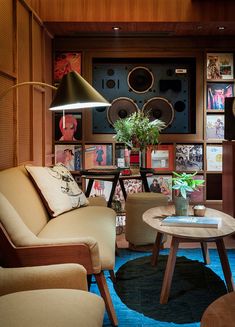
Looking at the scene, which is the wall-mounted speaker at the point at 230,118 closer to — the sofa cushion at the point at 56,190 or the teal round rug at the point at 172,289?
the teal round rug at the point at 172,289

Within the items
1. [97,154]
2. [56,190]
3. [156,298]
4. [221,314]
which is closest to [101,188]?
[97,154]

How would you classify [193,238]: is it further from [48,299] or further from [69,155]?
[69,155]

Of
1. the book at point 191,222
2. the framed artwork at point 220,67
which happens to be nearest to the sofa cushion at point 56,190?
the book at point 191,222

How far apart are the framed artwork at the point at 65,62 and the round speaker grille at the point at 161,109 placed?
99cm

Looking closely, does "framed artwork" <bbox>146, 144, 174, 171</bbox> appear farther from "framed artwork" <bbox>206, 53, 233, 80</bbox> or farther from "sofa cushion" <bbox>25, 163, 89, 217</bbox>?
"sofa cushion" <bbox>25, 163, 89, 217</bbox>

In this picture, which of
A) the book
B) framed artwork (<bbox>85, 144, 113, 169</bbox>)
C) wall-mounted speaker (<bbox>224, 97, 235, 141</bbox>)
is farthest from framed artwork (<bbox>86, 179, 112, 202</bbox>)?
the book

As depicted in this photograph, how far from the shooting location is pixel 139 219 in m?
3.55

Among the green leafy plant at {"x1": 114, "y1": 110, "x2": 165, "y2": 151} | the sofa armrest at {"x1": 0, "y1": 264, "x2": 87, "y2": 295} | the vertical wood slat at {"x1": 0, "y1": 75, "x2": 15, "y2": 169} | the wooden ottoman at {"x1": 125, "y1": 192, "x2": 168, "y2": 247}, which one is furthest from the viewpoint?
the green leafy plant at {"x1": 114, "y1": 110, "x2": 165, "y2": 151}

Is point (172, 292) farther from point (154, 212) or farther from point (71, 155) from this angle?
point (71, 155)

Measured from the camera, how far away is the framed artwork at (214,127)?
511cm

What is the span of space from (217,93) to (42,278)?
400 centimetres

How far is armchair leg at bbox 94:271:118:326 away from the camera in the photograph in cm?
204

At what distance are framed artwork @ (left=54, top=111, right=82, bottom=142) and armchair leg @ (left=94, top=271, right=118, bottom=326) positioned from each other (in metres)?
3.18

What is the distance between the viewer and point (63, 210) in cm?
296
